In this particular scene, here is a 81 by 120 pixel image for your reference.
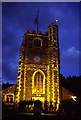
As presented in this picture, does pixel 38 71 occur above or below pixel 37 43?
below

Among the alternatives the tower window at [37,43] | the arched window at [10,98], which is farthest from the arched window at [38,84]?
the tower window at [37,43]

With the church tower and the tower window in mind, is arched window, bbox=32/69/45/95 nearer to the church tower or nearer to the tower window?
the church tower

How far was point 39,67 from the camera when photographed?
1347 cm

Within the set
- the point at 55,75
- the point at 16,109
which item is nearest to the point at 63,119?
the point at 16,109

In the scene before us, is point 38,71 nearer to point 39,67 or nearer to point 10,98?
point 39,67

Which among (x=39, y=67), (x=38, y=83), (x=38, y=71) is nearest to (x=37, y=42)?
(x=39, y=67)

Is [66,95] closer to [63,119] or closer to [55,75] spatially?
[55,75]

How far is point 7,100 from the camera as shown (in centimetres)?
1305

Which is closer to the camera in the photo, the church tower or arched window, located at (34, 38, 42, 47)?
the church tower

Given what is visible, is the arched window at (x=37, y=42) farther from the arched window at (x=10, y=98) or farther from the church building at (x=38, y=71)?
the arched window at (x=10, y=98)

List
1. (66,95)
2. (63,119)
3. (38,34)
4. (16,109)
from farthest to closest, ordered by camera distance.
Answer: (38,34), (66,95), (16,109), (63,119)

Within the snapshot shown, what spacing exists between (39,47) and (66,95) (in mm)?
2695

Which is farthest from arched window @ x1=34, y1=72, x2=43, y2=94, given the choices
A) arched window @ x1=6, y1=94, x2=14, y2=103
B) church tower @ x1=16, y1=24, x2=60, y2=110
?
arched window @ x1=6, y1=94, x2=14, y2=103

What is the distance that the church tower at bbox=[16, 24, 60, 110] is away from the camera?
13055 millimetres
